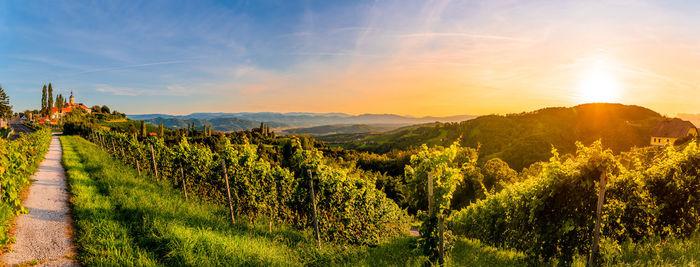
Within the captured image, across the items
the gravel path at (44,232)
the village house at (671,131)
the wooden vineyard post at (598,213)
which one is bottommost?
the gravel path at (44,232)

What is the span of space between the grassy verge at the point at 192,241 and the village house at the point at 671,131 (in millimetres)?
98114

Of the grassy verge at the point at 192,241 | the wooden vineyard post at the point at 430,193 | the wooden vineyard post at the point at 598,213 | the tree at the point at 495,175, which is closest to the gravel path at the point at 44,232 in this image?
the grassy verge at the point at 192,241

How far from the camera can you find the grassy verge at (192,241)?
4946 millimetres

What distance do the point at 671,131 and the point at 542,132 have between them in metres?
28.7

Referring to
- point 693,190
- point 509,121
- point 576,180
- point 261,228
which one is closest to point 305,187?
point 261,228

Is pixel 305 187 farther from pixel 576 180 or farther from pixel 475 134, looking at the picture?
pixel 475 134

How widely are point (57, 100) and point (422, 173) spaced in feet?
500

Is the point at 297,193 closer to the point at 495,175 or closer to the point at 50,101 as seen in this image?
the point at 495,175

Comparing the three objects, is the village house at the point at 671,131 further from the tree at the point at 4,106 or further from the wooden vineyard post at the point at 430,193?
the tree at the point at 4,106

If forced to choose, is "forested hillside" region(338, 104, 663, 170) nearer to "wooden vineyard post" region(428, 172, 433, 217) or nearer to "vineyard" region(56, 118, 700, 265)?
"vineyard" region(56, 118, 700, 265)

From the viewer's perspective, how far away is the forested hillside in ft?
240

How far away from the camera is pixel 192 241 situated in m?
5.28

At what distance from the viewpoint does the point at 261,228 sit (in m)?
7.32

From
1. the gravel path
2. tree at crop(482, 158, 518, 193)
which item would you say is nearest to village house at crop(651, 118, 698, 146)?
tree at crop(482, 158, 518, 193)
